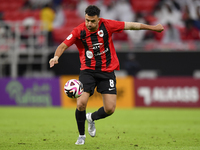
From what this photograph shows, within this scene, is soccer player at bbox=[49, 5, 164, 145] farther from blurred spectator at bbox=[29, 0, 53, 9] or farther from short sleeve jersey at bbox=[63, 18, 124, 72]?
blurred spectator at bbox=[29, 0, 53, 9]

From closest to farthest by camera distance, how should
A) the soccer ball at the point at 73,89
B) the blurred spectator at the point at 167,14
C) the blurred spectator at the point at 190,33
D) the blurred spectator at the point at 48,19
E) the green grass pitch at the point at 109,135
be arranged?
the soccer ball at the point at 73,89 < the green grass pitch at the point at 109,135 < the blurred spectator at the point at 190,33 < the blurred spectator at the point at 48,19 < the blurred spectator at the point at 167,14

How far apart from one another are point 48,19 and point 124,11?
3.82m

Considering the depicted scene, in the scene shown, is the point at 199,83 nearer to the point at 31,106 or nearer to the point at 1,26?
the point at 31,106

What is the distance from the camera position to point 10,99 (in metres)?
14.8

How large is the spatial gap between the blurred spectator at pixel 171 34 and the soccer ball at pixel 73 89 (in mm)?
10813

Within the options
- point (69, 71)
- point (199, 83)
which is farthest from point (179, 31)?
point (69, 71)

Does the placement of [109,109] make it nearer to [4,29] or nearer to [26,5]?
[4,29]

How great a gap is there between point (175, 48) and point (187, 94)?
2481 mm

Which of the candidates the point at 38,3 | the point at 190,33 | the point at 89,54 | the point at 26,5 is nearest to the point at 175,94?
the point at 190,33

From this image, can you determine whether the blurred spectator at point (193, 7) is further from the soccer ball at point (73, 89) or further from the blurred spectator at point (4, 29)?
the soccer ball at point (73, 89)

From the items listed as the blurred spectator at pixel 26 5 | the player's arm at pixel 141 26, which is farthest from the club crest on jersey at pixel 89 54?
the blurred spectator at pixel 26 5

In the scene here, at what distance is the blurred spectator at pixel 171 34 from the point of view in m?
15.8

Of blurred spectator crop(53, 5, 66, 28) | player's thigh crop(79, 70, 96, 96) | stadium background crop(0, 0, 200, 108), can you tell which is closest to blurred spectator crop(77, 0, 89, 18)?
stadium background crop(0, 0, 200, 108)

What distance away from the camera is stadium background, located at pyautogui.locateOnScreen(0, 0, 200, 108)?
1429cm
